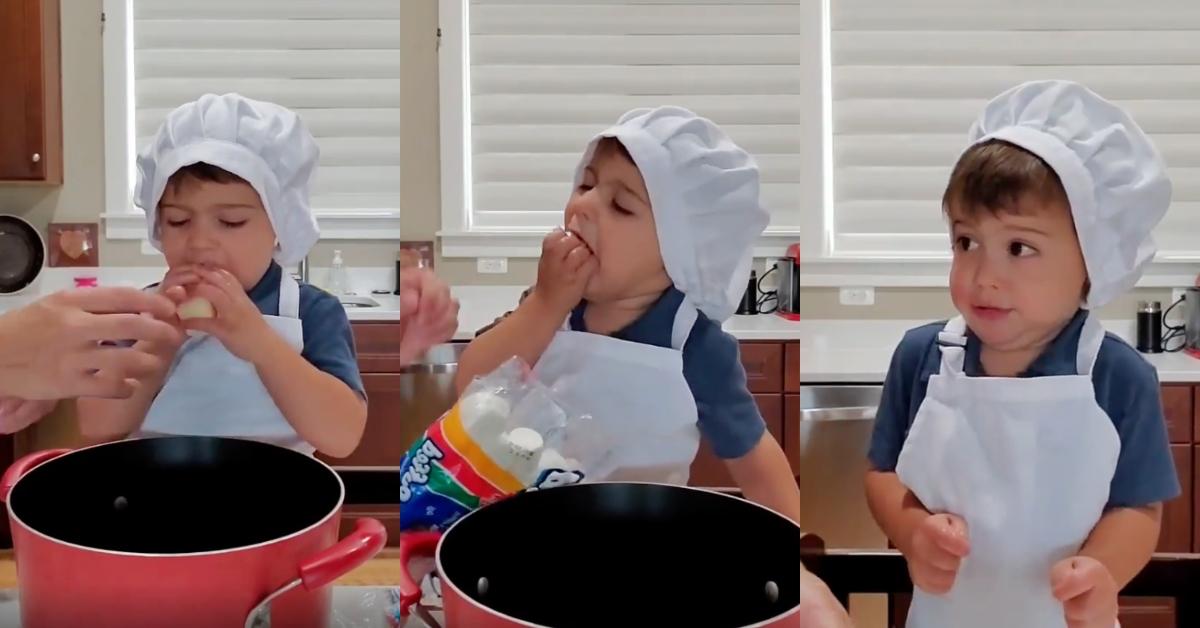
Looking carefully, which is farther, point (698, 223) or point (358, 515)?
point (358, 515)

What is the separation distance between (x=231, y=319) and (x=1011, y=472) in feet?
1.77

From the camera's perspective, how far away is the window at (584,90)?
22.8 inches

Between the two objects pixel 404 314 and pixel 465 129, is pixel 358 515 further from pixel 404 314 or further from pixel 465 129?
pixel 465 129

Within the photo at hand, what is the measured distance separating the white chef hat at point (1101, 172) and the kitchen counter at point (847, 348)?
0.12 metres

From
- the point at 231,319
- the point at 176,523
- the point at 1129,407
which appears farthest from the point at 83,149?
the point at 1129,407

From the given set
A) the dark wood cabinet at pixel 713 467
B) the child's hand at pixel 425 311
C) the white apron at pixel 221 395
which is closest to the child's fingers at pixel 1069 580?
the dark wood cabinet at pixel 713 467

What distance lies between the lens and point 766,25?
59 centimetres

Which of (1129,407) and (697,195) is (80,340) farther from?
(1129,407)

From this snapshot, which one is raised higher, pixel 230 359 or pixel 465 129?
pixel 465 129

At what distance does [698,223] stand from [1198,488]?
0.37 meters

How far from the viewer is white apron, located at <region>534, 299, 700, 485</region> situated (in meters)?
0.59

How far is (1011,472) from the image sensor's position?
0.60m

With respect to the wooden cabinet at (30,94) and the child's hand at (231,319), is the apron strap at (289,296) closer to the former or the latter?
the child's hand at (231,319)

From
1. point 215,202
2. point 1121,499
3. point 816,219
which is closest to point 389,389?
point 215,202
